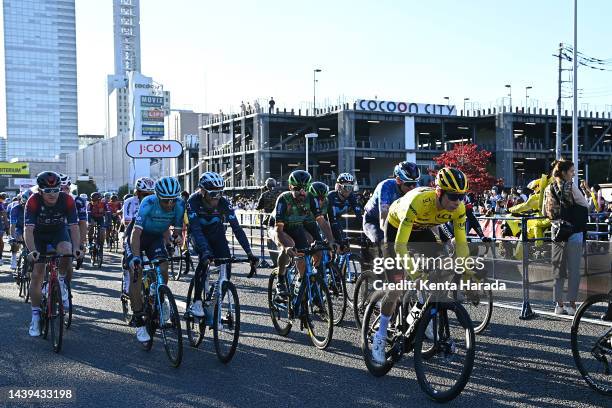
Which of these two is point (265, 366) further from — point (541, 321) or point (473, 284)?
point (541, 321)

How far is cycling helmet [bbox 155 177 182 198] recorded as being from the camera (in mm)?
7654

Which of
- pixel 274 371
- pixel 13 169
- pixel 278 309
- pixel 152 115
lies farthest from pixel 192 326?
pixel 13 169

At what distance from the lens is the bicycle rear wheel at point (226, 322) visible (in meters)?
7.05

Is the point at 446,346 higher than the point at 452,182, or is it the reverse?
the point at 452,182

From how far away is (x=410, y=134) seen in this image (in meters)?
73.5

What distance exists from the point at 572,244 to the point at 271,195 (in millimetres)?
6996

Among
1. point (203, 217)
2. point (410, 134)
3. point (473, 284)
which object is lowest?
point (473, 284)

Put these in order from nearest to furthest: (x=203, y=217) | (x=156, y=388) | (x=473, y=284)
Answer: (x=156, y=388) → (x=473, y=284) → (x=203, y=217)

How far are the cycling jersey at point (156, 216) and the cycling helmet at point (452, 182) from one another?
3.32 meters

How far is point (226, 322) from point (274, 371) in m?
0.77

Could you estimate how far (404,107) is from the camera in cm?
7306

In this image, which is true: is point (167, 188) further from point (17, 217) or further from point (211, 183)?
point (17, 217)

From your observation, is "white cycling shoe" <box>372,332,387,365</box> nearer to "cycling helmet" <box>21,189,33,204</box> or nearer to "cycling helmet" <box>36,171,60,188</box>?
"cycling helmet" <box>36,171,60,188</box>

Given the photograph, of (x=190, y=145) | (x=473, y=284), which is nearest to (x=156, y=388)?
(x=473, y=284)
